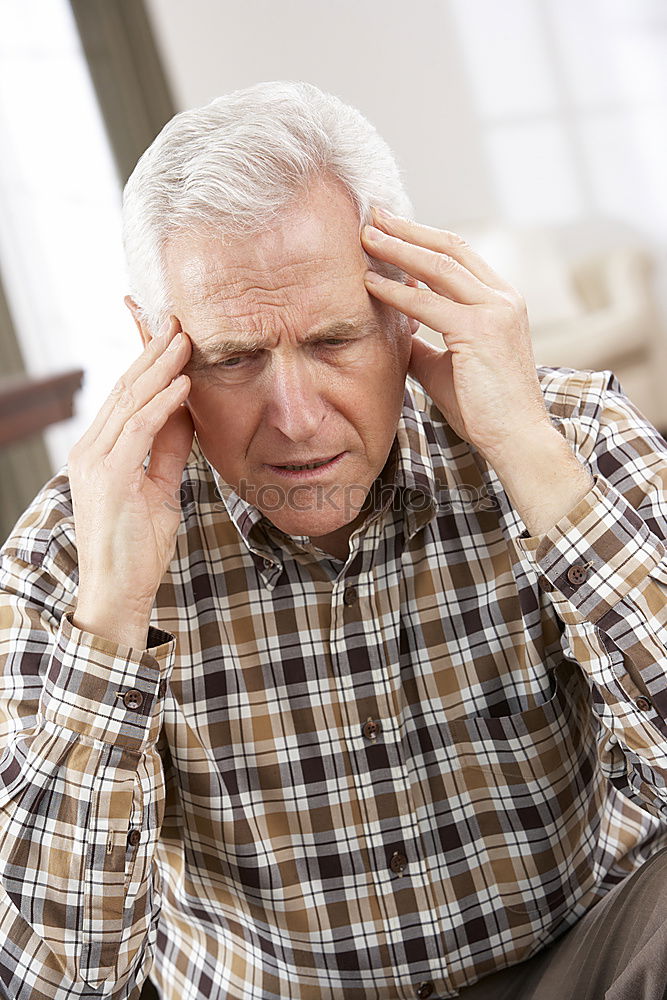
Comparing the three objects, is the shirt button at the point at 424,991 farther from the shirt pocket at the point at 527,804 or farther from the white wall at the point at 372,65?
the white wall at the point at 372,65

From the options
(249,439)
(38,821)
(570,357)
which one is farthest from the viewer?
(570,357)

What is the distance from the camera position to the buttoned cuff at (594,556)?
1.11 metres

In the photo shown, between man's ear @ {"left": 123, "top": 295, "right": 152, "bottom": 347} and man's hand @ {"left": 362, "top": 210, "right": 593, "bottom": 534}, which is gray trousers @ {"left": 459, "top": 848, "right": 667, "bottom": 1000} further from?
man's ear @ {"left": 123, "top": 295, "right": 152, "bottom": 347}

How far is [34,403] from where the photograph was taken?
2.25 metres

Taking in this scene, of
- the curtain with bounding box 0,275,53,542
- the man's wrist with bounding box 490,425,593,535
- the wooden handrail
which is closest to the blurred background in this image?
the curtain with bounding box 0,275,53,542

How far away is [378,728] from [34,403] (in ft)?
4.38

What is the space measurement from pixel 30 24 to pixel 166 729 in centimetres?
372

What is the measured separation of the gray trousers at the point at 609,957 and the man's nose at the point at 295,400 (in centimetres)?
63

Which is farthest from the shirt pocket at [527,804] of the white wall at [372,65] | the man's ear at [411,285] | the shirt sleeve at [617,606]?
the white wall at [372,65]

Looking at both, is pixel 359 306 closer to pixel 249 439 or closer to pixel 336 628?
pixel 249 439

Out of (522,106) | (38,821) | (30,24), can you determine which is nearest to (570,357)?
(522,106)

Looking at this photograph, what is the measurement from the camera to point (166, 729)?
1.24 m

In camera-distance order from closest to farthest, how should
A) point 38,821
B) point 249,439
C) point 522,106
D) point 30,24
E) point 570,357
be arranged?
point 38,821 < point 249,439 < point 30,24 < point 570,357 < point 522,106

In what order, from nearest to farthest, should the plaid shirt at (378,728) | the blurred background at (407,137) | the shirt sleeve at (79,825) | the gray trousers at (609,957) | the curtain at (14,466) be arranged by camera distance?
the gray trousers at (609,957) → the shirt sleeve at (79,825) → the plaid shirt at (378,728) → the curtain at (14,466) → the blurred background at (407,137)
